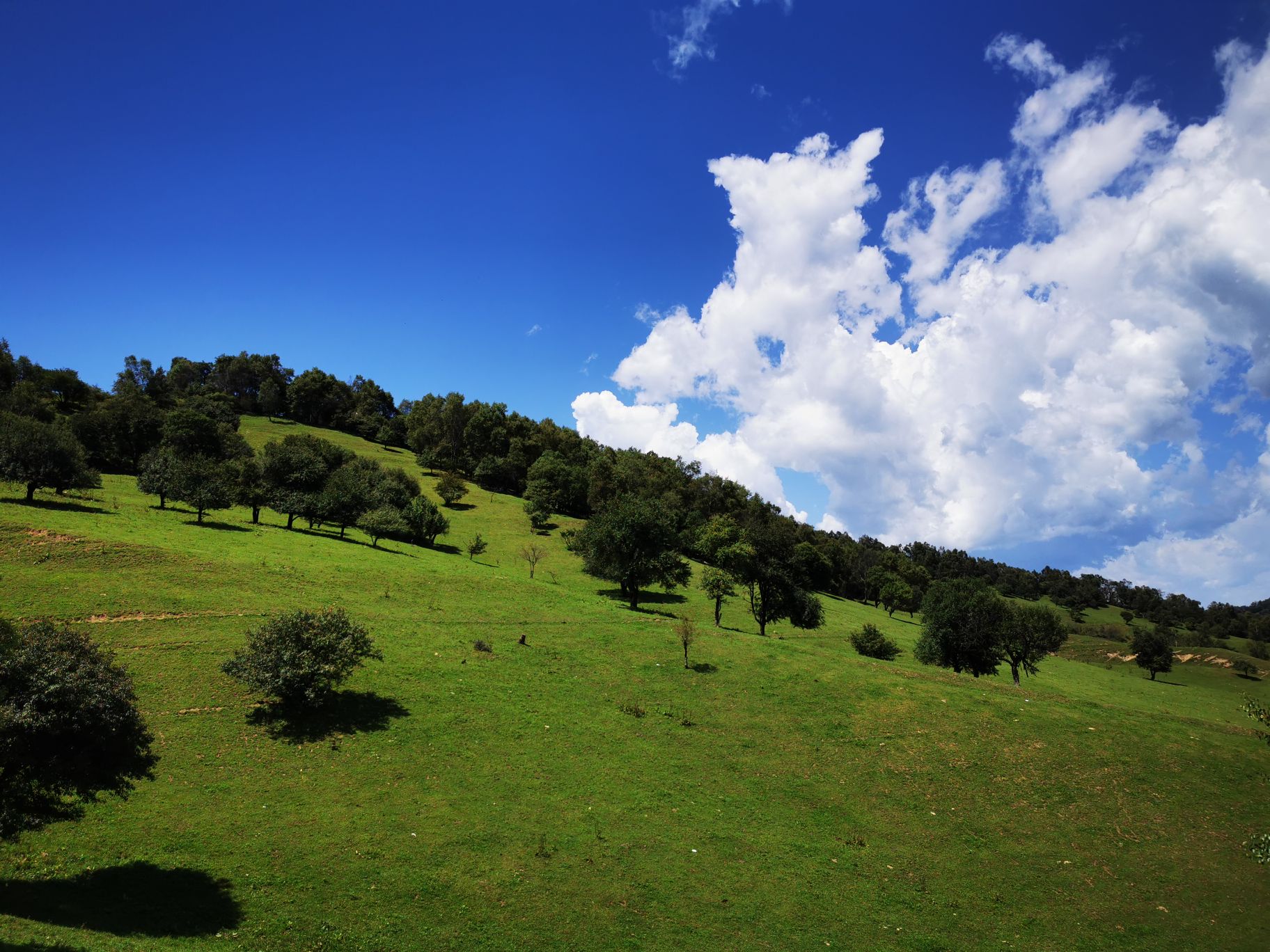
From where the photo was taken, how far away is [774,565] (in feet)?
212

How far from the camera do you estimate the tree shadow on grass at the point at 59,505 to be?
53312mm

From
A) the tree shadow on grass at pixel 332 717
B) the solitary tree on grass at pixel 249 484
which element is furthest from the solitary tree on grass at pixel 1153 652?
the solitary tree on grass at pixel 249 484

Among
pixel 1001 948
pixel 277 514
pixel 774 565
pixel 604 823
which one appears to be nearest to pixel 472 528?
pixel 277 514

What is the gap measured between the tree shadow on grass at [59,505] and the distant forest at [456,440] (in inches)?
1510

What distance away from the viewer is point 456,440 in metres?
146

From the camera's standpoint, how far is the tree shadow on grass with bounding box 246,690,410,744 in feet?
92.2

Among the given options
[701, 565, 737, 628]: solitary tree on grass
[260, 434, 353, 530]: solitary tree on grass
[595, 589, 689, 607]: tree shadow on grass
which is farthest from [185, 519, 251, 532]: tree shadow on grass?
→ [701, 565, 737, 628]: solitary tree on grass

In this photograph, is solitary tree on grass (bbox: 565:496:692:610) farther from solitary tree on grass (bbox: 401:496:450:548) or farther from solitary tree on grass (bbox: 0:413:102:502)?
solitary tree on grass (bbox: 0:413:102:502)

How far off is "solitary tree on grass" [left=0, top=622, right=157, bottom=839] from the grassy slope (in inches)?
107

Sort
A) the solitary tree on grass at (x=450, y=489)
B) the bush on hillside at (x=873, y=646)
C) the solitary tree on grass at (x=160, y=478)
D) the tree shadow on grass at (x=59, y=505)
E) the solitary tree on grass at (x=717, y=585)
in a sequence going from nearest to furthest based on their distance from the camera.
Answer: the tree shadow on grass at (x=59, y=505), the bush on hillside at (x=873, y=646), the solitary tree on grass at (x=717, y=585), the solitary tree on grass at (x=160, y=478), the solitary tree on grass at (x=450, y=489)

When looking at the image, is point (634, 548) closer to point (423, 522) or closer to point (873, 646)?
point (873, 646)

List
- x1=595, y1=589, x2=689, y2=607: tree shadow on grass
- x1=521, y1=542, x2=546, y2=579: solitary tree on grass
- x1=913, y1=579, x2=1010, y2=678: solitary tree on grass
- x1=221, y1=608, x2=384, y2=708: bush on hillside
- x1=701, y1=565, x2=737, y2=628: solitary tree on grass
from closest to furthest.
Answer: x1=221, y1=608, x2=384, y2=708: bush on hillside → x1=913, y1=579, x2=1010, y2=678: solitary tree on grass → x1=701, y1=565, x2=737, y2=628: solitary tree on grass → x1=595, y1=589, x2=689, y2=607: tree shadow on grass → x1=521, y1=542, x2=546, y2=579: solitary tree on grass

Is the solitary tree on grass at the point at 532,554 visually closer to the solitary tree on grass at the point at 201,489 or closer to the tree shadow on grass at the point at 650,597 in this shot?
the tree shadow on grass at the point at 650,597

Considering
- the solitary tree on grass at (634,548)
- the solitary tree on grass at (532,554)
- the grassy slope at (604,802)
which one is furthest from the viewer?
the solitary tree on grass at (532,554)
